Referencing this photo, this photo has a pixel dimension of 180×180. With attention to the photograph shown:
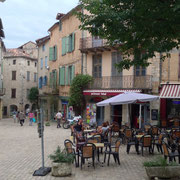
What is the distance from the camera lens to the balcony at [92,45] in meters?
22.3

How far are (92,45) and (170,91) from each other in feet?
26.9

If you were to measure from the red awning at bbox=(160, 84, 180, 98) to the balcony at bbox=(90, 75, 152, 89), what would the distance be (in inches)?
57.9

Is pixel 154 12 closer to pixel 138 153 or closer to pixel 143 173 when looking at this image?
pixel 143 173

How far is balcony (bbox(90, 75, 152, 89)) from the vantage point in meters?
19.8

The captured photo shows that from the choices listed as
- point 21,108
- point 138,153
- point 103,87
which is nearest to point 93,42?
point 103,87

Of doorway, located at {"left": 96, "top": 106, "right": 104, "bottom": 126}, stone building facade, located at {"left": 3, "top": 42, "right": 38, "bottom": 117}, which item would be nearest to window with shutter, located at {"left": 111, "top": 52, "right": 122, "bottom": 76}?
doorway, located at {"left": 96, "top": 106, "right": 104, "bottom": 126}

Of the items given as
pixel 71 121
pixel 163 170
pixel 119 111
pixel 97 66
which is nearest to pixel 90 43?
pixel 97 66

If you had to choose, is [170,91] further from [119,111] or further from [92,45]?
[92,45]

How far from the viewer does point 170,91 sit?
57.8 ft

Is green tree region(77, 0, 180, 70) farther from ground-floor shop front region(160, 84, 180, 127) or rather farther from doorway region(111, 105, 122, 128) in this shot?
doorway region(111, 105, 122, 128)

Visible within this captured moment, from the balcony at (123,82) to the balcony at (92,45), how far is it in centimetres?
230

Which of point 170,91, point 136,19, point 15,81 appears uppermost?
point 136,19

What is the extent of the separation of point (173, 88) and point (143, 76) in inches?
109

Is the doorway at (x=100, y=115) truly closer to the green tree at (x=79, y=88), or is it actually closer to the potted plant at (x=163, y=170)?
the green tree at (x=79, y=88)
